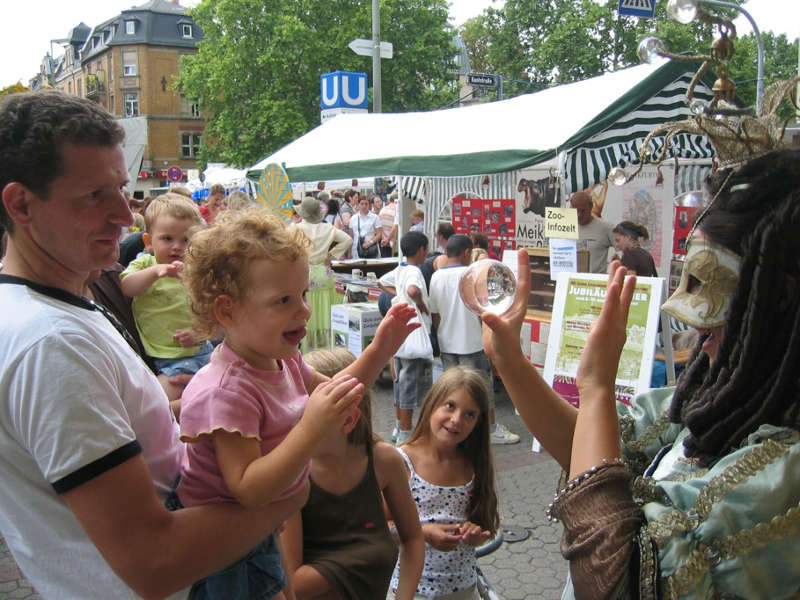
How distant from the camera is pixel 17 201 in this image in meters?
1.23

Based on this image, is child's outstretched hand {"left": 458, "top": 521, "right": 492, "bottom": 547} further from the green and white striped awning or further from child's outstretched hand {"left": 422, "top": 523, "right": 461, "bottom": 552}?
the green and white striped awning

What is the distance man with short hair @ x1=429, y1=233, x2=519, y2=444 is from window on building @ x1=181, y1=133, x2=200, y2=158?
59.1 metres

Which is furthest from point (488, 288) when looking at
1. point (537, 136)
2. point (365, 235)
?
point (365, 235)

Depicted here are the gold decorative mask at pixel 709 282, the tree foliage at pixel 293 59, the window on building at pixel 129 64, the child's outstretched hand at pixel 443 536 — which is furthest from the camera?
the window on building at pixel 129 64

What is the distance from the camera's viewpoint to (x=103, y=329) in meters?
1.30

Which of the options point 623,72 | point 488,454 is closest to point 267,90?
point 623,72

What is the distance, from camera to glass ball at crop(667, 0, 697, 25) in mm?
2440

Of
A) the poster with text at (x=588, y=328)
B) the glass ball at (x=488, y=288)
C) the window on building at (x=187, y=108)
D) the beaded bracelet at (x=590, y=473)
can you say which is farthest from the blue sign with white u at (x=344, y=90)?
the window on building at (x=187, y=108)

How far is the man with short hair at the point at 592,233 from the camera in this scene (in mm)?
7555

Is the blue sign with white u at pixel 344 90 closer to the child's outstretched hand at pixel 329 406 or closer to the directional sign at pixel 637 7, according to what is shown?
the directional sign at pixel 637 7

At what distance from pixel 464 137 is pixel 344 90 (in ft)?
36.2

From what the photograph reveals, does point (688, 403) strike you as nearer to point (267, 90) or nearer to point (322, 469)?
point (322, 469)

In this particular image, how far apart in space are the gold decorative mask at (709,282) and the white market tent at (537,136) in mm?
3654

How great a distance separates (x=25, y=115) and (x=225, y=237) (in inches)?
19.5
